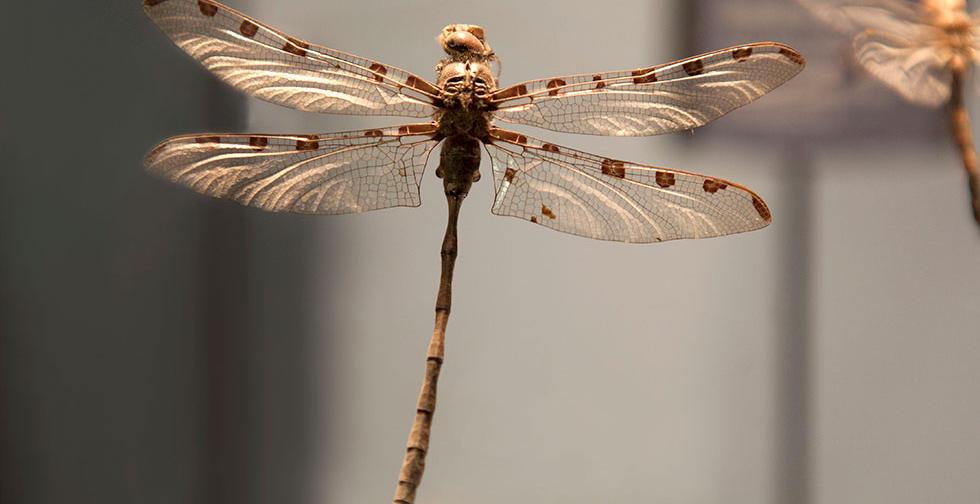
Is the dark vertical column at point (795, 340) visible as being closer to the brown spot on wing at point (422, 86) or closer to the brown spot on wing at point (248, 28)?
the brown spot on wing at point (422, 86)

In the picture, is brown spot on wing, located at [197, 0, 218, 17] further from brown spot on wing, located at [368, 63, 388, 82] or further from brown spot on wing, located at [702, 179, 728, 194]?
brown spot on wing, located at [702, 179, 728, 194]

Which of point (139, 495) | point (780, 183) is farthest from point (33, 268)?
point (780, 183)

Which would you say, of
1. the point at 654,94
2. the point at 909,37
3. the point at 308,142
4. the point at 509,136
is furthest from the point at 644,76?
the point at 909,37

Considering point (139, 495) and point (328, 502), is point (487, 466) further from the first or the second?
point (139, 495)

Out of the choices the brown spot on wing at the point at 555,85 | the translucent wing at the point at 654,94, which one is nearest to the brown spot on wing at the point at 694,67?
the translucent wing at the point at 654,94

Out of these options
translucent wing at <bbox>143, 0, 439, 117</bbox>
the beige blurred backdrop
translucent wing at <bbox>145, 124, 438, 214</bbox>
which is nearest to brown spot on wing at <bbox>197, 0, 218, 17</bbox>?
translucent wing at <bbox>143, 0, 439, 117</bbox>
